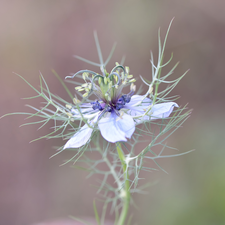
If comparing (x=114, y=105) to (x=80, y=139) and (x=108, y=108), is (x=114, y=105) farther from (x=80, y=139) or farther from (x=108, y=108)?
(x=80, y=139)

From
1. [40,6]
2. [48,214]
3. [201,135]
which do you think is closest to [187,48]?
[201,135]

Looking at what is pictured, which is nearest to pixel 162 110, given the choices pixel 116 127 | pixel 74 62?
pixel 116 127

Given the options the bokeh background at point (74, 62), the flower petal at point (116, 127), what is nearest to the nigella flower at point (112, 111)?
the flower petal at point (116, 127)

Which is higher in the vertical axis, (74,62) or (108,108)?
(108,108)

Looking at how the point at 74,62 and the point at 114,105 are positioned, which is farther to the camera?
the point at 74,62

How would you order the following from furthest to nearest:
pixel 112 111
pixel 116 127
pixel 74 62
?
pixel 74 62 → pixel 112 111 → pixel 116 127

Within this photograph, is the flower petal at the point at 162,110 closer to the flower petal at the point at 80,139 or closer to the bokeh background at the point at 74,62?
the flower petal at the point at 80,139

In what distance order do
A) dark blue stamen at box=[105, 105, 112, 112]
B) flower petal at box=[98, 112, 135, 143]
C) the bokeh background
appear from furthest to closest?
the bokeh background < dark blue stamen at box=[105, 105, 112, 112] < flower petal at box=[98, 112, 135, 143]

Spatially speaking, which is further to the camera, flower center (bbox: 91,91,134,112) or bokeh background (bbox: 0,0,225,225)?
bokeh background (bbox: 0,0,225,225)

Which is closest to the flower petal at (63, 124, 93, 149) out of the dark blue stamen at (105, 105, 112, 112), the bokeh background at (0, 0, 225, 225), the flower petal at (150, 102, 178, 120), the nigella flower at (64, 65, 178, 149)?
the nigella flower at (64, 65, 178, 149)

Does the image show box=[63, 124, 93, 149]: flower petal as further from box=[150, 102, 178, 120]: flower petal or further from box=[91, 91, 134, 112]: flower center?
box=[150, 102, 178, 120]: flower petal
